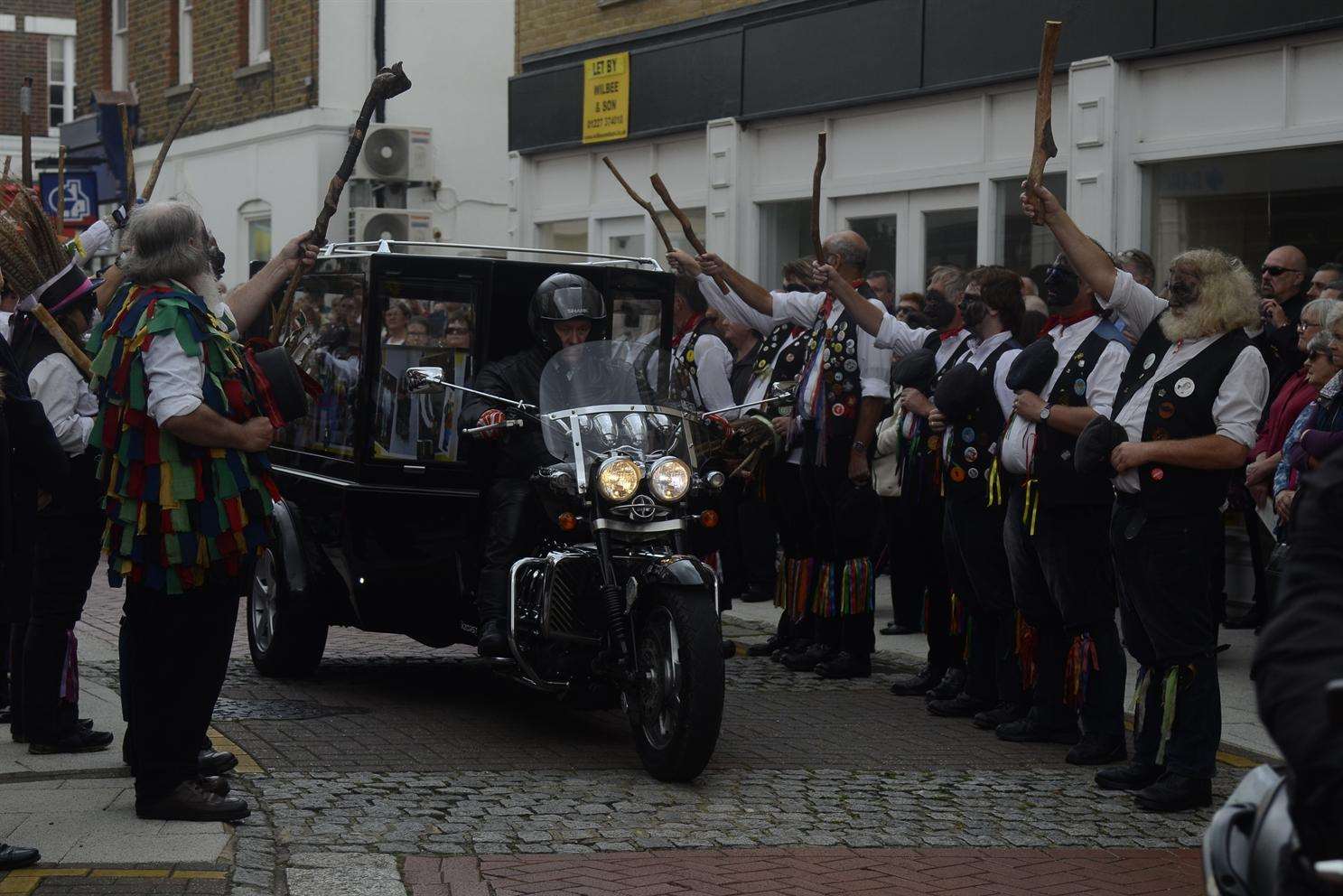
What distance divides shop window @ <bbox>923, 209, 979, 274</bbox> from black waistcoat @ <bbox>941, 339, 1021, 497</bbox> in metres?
5.73

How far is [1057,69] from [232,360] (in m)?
8.19

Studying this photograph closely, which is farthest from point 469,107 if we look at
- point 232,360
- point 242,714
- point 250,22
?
point 232,360

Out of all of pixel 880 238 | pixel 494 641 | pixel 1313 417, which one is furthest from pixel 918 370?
pixel 880 238

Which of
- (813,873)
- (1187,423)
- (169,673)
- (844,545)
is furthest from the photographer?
(844,545)

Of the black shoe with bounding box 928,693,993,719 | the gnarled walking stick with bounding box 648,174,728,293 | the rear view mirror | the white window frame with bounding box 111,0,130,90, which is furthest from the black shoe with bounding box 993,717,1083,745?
the white window frame with bounding box 111,0,130,90

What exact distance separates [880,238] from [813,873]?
9.64 m

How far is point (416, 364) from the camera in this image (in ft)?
26.1

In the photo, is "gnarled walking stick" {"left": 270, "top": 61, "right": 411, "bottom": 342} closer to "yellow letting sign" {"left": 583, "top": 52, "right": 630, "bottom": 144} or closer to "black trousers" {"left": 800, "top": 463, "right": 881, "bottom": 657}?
"black trousers" {"left": 800, "top": 463, "right": 881, "bottom": 657}

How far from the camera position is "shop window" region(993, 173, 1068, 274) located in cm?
1287

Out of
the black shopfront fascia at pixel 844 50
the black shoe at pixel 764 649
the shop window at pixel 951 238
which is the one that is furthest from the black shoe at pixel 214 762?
the shop window at pixel 951 238

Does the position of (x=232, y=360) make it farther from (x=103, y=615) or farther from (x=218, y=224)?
(x=218, y=224)

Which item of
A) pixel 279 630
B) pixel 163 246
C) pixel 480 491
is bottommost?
pixel 279 630

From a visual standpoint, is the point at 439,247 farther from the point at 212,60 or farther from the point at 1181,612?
the point at 212,60

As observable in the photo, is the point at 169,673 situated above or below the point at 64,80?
below
